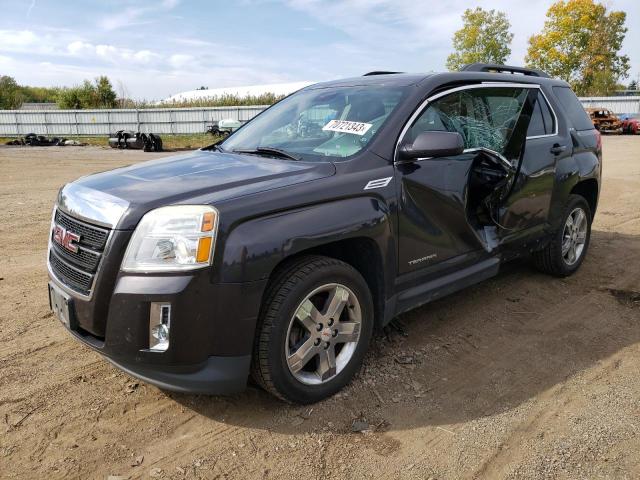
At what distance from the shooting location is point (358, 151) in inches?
125

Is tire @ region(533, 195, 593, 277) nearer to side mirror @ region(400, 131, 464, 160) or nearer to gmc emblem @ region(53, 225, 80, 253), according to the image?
side mirror @ region(400, 131, 464, 160)

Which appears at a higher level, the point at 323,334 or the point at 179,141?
the point at 323,334

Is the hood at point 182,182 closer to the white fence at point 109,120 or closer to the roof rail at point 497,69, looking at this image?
the roof rail at point 497,69

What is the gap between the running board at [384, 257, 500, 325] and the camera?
3301 millimetres

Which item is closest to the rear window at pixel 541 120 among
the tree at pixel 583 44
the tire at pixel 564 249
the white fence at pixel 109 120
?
the tire at pixel 564 249

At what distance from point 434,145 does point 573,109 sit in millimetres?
2688

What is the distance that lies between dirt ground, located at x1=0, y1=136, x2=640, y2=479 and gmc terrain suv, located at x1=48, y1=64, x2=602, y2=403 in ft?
0.99

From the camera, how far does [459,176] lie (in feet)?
11.8

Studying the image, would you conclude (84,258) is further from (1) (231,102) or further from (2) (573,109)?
(1) (231,102)

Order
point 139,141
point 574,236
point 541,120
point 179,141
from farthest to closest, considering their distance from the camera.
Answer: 1. point 179,141
2. point 139,141
3. point 574,236
4. point 541,120

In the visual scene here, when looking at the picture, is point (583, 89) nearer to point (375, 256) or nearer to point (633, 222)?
point (633, 222)

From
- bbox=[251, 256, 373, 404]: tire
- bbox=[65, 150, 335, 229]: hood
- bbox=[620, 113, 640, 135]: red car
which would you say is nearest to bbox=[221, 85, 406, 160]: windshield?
bbox=[65, 150, 335, 229]: hood

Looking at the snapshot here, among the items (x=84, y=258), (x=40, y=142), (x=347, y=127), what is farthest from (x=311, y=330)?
(x=40, y=142)

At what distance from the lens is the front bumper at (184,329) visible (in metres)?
2.44
